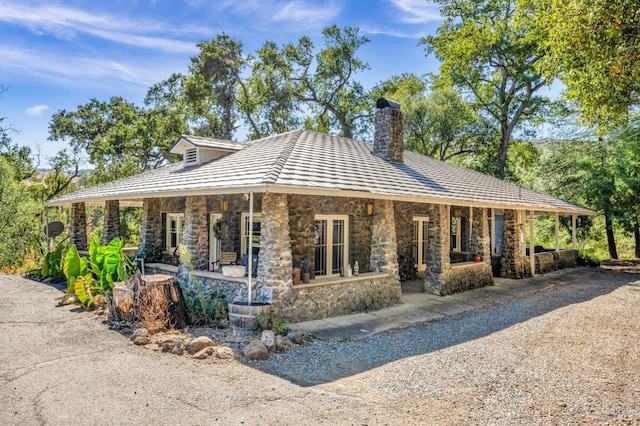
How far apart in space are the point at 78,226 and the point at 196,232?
8.87 m

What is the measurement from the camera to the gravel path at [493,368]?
4531 mm

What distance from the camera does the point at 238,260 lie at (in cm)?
1079

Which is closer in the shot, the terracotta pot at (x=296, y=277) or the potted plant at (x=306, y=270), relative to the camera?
the terracotta pot at (x=296, y=277)

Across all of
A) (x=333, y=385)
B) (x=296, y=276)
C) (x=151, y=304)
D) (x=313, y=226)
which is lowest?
(x=333, y=385)

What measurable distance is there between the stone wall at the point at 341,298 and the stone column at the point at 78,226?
39.5ft

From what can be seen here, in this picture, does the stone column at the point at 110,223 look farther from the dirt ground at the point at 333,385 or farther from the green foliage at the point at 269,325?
the green foliage at the point at 269,325

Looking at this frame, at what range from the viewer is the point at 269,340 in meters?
6.50

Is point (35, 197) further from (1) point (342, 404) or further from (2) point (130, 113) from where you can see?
(1) point (342, 404)

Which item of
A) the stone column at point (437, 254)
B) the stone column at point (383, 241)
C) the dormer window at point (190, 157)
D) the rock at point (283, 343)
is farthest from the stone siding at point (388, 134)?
the rock at point (283, 343)

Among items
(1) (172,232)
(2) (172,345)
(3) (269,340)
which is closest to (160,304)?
(2) (172,345)

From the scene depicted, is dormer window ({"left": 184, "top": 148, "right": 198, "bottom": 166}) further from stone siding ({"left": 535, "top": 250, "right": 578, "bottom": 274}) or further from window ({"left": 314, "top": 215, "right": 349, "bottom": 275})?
stone siding ({"left": 535, "top": 250, "right": 578, "bottom": 274})

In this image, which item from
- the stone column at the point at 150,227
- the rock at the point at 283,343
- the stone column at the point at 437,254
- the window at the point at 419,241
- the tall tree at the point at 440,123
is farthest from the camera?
the tall tree at the point at 440,123

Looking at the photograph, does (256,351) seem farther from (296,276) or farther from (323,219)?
(323,219)

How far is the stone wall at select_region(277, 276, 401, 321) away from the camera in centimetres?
809
